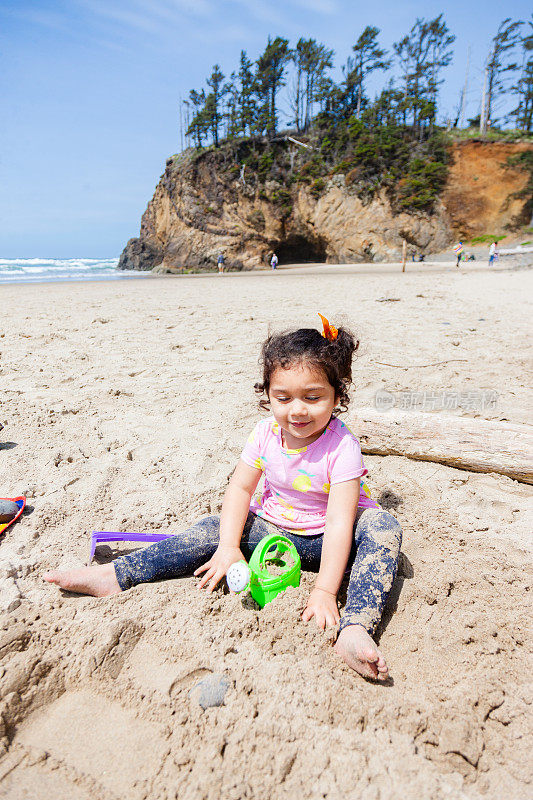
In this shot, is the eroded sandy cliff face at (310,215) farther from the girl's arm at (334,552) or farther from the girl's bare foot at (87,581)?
the girl's bare foot at (87,581)

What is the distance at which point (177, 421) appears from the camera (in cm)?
374

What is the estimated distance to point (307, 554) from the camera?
80.0 inches

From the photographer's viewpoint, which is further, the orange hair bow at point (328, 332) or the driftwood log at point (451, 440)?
the driftwood log at point (451, 440)

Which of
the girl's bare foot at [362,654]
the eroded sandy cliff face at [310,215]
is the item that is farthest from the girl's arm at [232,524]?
the eroded sandy cliff face at [310,215]

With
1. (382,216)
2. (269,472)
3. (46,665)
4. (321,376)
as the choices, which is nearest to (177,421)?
(269,472)

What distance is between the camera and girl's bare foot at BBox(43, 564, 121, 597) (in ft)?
6.24

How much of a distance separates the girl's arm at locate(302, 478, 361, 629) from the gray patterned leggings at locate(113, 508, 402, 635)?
0.19 ft

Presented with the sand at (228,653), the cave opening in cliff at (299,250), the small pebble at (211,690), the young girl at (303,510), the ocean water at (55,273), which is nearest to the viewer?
the sand at (228,653)

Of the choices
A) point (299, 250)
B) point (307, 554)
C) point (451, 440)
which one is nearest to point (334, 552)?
point (307, 554)

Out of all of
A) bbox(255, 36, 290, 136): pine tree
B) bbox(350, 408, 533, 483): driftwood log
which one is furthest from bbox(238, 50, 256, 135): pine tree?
bbox(350, 408, 533, 483): driftwood log

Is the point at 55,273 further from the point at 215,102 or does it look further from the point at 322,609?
the point at 322,609

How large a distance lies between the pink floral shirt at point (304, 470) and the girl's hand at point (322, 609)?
33 centimetres

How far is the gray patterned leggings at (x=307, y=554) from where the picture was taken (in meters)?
1.75

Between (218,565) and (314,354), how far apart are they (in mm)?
997
